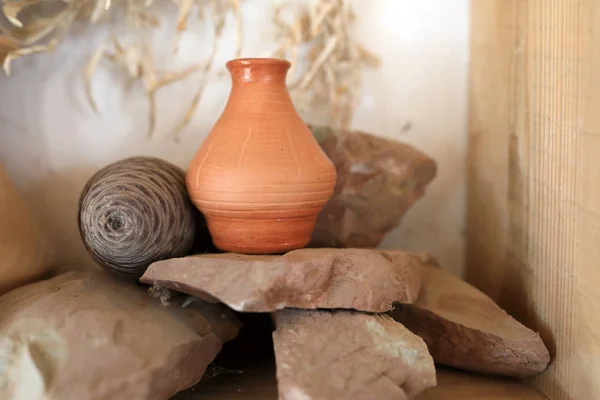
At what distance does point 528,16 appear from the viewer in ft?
3.30

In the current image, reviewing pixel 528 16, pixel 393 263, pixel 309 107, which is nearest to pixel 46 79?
pixel 309 107

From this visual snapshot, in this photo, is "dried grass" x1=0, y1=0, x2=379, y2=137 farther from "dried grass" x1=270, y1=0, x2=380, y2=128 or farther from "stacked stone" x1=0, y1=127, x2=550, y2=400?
"stacked stone" x1=0, y1=127, x2=550, y2=400

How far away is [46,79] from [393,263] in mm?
825

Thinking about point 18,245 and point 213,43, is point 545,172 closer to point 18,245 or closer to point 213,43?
point 213,43

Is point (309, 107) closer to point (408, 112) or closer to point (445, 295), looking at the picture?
point (408, 112)

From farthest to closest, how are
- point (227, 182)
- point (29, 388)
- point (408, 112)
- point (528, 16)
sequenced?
point (408, 112) < point (528, 16) < point (227, 182) < point (29, 388)

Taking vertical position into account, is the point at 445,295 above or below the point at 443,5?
below

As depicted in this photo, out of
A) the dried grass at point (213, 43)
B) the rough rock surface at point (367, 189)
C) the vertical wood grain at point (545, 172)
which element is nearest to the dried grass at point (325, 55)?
the dried grass at point (213, 43)

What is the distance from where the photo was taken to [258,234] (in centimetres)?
94

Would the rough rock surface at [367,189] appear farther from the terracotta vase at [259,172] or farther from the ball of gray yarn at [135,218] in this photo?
the ball of gray yarn at [135,218]

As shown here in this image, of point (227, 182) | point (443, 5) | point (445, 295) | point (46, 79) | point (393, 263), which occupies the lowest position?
point (445, 295)

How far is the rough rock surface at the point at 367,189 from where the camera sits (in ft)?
3.87

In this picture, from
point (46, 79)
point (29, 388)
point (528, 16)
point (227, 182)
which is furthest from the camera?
point (46, 79)

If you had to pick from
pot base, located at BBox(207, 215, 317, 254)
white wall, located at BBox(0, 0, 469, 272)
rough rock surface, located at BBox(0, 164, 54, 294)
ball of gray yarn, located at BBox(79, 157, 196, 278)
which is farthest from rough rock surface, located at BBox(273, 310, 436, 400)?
white wall, located at BBox(0, 0, 469, 272)
